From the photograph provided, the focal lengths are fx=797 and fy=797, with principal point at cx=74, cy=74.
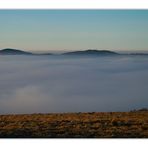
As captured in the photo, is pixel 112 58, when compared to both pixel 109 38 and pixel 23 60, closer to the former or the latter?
pixel 109 38

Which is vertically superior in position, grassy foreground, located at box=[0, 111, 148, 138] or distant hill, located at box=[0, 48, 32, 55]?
distant hill, located at box=[0, 48, 32, 55]

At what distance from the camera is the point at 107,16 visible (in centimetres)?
706

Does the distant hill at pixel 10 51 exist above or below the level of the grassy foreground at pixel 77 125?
above

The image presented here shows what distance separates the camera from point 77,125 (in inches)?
277

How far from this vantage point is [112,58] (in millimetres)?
7094

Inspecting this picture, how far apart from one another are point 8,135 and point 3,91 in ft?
1.30

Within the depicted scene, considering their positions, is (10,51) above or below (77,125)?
above

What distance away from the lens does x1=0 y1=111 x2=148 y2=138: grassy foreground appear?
6.96 meters

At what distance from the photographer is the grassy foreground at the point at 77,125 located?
22.8ft

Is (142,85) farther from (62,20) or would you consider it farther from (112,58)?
(62,20)

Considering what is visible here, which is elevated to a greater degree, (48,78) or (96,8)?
(96,8)

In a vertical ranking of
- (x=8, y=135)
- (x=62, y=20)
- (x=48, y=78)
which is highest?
(x=62, y=20)

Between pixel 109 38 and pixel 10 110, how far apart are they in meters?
1.09
